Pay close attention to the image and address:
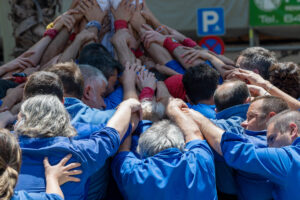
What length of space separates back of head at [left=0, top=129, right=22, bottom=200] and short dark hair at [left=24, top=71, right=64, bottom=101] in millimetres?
559

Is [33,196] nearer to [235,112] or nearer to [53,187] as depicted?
[53,187]

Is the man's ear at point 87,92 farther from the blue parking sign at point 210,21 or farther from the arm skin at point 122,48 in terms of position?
the blue parking sign at point 210,21

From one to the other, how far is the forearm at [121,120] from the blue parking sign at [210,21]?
184 inches

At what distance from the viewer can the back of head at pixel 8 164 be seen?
1465 mm

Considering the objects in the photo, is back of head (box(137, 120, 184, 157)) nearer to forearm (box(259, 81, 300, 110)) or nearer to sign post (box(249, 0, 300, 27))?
forearm (box(259, 81, 300, 110))

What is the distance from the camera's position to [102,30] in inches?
156

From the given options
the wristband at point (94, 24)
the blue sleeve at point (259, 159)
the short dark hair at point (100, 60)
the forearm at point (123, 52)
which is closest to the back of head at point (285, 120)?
the blue sleeve at point (259, 159)

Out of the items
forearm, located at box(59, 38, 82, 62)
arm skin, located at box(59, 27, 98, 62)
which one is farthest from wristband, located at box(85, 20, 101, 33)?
forearm, located at box(59, 38, 82, 62)

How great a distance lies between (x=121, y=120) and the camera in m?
2.12

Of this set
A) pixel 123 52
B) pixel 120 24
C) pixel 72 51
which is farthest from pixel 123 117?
pixel 120 24

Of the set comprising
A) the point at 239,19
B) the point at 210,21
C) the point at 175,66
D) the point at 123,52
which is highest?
the point at 123,52

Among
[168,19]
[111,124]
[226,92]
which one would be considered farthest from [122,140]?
[168,19]

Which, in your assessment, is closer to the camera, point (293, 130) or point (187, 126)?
point (293, 130)

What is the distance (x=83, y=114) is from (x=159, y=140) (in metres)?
0.55
